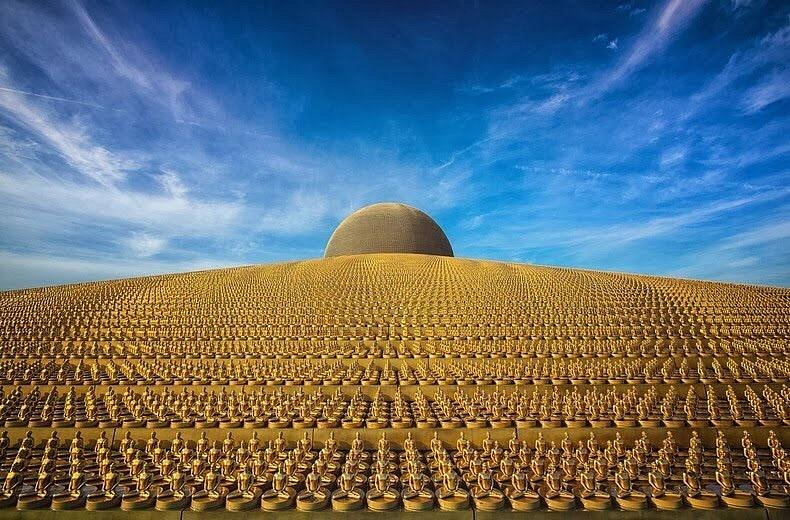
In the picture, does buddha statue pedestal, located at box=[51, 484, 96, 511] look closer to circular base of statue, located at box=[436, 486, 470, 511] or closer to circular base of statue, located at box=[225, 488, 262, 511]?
circular base of statue, located at box=[225, 488, 262, 511]

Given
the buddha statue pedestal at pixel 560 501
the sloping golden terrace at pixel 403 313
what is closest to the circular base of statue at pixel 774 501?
the buddha statue pedestal at pixel 560 501

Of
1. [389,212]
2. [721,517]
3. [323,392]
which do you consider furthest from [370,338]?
[389,212]

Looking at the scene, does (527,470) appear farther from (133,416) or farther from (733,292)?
(733,292)

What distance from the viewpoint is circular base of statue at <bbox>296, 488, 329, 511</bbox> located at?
645cm

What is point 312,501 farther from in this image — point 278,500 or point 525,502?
point 525,502

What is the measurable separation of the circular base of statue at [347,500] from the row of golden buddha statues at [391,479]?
0.05 ft

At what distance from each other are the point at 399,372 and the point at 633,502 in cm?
776

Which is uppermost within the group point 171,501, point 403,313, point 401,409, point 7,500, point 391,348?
point 403,313

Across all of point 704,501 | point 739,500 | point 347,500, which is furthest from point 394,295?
point 739,500

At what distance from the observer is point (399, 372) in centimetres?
1344

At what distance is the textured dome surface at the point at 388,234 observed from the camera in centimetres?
4719

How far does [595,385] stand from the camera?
38.4 ft

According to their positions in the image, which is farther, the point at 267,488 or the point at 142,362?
the point at 142,362

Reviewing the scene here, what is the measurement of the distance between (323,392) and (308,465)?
11.8 ft
